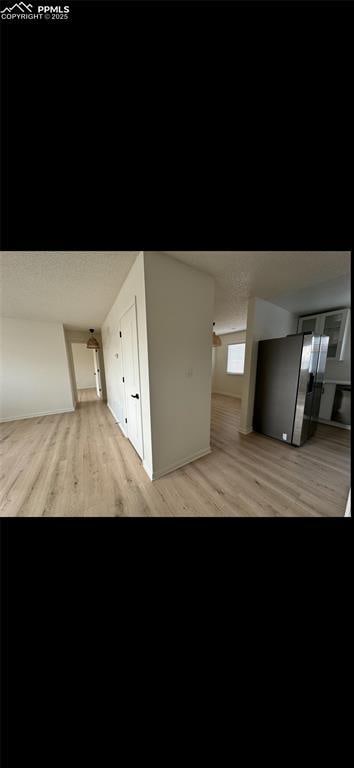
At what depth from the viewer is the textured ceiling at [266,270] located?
173 cm

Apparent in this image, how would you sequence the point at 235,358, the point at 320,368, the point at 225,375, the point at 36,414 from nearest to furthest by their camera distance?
the point at 320,368 < the point at 36,414 < the point at 235,358 < the point at 225,375

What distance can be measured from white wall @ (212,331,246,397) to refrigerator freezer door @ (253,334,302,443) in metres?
2.35

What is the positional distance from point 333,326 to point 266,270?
2.43 m

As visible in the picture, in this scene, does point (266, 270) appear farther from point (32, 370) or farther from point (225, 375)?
point (32, 370)

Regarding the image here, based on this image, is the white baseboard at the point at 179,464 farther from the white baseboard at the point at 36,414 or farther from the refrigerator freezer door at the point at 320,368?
the white baseboard at the point at 36,414

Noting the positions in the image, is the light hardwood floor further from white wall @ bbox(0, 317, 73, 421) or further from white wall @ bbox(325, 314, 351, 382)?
white wall @ bbox(0, 317, 73, 421)

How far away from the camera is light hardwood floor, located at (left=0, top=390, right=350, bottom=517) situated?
1.52 meters

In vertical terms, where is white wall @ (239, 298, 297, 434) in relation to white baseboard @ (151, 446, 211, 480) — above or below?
above

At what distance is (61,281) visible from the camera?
6.88 feet

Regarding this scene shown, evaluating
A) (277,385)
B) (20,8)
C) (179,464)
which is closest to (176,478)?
(179,464)

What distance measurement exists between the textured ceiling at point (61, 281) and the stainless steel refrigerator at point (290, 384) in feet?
7.05

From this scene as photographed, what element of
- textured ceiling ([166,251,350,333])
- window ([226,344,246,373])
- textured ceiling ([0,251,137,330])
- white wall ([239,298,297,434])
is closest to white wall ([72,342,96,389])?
textured ceiling ([0,251,137,330])
